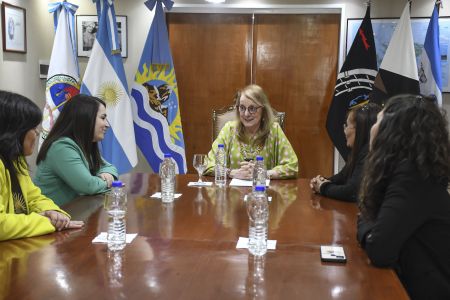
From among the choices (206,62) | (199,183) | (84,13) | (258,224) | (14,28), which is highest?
(84,13)

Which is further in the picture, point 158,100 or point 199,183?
point 158,100

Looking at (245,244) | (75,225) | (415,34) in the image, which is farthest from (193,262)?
(415,34)

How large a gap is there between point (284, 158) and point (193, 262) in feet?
5.52

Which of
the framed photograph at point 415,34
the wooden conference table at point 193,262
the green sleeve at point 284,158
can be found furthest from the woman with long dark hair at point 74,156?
the framed photograph at point 415,34

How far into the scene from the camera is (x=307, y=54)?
433 centimetres

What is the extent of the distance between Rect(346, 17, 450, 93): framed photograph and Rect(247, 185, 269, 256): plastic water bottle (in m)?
3.03

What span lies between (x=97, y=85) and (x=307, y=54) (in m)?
1.88

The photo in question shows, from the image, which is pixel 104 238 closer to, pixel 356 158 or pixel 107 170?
pixel 107 170

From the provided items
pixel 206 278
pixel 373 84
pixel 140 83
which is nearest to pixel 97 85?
pixel 140 83

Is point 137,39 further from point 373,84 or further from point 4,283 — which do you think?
point 4,283

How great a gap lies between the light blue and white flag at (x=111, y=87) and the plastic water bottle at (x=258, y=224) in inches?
107

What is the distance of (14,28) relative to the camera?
3771mm

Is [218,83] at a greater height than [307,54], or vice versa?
[307,54]

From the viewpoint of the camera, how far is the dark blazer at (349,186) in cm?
216
